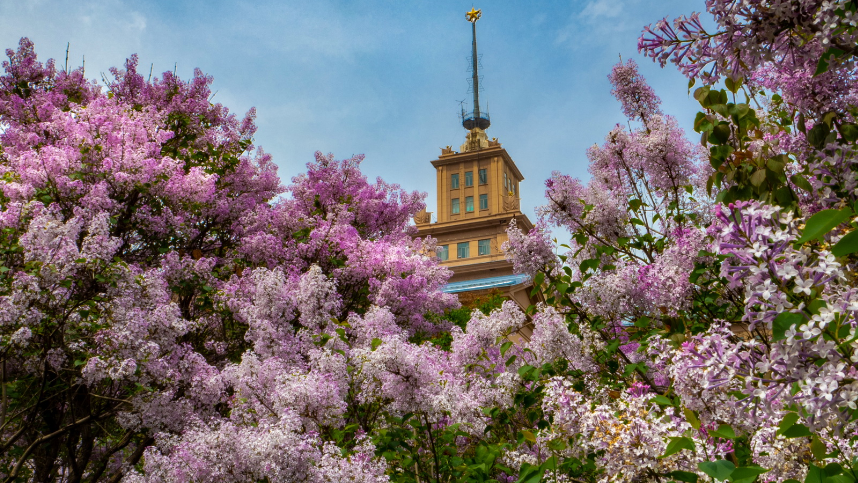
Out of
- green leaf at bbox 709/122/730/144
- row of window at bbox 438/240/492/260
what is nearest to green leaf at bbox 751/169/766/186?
green leaf at bbox 709/122/730/144

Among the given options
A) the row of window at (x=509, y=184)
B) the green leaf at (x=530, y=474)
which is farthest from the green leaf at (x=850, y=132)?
the row of window at (x=509, y=184)

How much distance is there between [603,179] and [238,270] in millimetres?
5408

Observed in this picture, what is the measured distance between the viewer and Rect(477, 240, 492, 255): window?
56.9 metres

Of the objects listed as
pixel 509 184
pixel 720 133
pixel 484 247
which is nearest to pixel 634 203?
pixel 720 133

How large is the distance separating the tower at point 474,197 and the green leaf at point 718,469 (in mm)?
50821

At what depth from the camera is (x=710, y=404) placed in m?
2.62

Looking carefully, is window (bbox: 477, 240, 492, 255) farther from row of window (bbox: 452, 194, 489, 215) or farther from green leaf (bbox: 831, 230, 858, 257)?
green leaf (bbox: 831, 230, 858, 257)

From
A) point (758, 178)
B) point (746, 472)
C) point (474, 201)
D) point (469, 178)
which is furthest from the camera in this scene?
point (469, 178)

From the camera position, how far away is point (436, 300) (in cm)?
941

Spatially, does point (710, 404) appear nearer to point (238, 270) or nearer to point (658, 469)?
point (658, 469)

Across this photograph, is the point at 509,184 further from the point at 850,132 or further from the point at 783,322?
the point at 783,322

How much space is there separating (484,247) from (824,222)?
2198 inches

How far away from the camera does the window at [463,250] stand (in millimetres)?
57469

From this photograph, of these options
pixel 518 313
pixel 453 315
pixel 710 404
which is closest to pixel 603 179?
pixel 518 313
